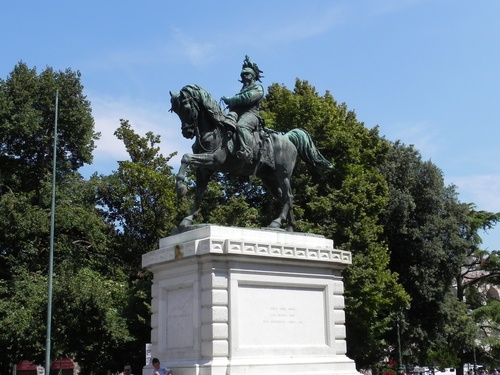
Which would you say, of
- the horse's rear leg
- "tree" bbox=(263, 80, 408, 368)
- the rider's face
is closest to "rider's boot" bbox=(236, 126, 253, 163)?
the horse's rear leg

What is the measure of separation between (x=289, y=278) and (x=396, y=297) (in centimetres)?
2187

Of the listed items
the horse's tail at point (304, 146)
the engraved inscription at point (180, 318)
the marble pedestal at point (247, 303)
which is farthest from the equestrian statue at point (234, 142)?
the engraved inscription at point (180, 318)

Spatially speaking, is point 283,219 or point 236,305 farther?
point 283,219

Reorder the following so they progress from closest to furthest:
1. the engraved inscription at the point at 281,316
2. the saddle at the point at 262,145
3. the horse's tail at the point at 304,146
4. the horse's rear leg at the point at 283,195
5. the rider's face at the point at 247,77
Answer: the engraved inscription at the point at 281,316
the saddle at the point at 262,145
the horse's rear leg at the point at 283,195
the rider's face at the point at 247,77
the horse's tail at the point at 304,146

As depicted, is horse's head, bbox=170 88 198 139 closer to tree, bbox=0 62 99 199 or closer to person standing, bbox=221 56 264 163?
person standing, bbox=221 56 264 163

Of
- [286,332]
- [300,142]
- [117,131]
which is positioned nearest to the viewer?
[286,332]

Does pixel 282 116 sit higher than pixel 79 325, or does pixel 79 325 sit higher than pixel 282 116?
pixel 282 116

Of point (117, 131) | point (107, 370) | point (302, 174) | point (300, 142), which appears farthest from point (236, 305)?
point (117, 131)

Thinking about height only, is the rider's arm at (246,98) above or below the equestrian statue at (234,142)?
above

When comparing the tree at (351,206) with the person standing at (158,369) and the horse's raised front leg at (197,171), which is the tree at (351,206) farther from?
the person standing at (158,369)

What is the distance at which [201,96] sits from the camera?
637 inches

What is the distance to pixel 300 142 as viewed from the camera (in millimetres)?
18156

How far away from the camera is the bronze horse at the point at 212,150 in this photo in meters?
15.9

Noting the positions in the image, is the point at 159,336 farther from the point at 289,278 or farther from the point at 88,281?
the point at 88,281
